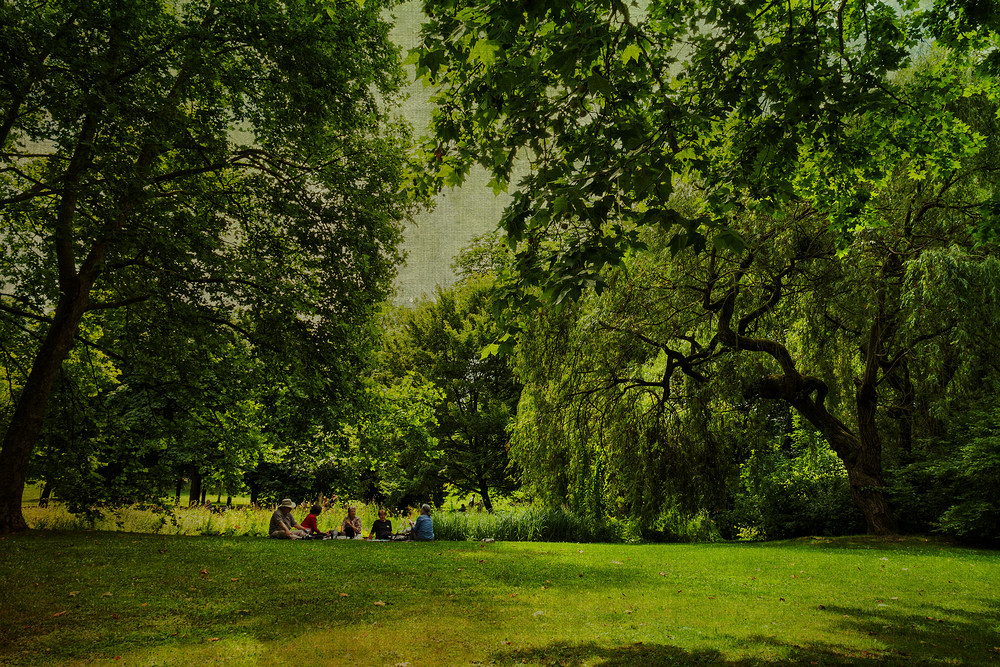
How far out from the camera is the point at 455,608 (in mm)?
6062

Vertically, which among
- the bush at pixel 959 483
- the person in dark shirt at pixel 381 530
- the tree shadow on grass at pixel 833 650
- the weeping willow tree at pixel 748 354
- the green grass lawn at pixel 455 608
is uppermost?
the weeping willow tree at pixel 748 354

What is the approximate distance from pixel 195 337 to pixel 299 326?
177 cm

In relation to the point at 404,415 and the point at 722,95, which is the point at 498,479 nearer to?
the point at 404,415

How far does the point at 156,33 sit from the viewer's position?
859 cm

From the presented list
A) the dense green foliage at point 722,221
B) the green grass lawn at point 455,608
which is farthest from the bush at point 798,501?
the green grass lawn at point 455,608

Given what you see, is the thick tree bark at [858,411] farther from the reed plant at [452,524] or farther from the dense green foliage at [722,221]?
the reed plant at [452,524]

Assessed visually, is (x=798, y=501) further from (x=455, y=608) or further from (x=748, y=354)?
(x=455, y=608)

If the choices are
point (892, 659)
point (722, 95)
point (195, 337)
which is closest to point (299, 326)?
point (195, 337)

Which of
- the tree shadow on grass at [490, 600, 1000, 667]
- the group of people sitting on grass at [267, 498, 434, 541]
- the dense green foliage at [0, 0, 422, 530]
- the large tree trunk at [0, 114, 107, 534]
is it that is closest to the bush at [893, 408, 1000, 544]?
the tree shadow on grass at [490, 600, 1000, 667]

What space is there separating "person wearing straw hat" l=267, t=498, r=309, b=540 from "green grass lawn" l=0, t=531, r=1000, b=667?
1.61 metres

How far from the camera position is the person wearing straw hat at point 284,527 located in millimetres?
11508

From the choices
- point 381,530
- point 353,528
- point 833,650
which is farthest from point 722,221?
point 353,528

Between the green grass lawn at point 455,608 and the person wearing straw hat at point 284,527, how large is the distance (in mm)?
1614

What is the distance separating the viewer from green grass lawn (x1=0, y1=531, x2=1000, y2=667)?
15.0ft
